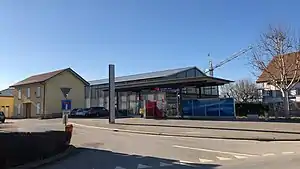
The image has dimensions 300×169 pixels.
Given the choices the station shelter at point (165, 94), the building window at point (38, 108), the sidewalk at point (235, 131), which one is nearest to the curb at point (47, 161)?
the sidewalk at point (235, 131)

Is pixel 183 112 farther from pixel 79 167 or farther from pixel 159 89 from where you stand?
pixel 79 167

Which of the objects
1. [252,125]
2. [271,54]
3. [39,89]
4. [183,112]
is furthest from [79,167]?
[39,89]

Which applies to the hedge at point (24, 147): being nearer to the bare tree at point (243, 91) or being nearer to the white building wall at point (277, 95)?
the white building wall at point (277, 95)

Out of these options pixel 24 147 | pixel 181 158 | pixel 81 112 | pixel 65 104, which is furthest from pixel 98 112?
pixel 24 147

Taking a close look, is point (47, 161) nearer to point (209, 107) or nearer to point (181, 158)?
point (181, 158)

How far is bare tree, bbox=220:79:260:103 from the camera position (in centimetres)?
6298

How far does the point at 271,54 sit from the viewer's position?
137 feet

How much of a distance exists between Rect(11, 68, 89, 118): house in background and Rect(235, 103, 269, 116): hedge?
2946 cm

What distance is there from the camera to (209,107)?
37500mm

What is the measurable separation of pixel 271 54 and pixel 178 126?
19.0 m

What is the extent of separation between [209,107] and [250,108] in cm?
795

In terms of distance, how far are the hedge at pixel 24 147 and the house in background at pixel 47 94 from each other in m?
43.2

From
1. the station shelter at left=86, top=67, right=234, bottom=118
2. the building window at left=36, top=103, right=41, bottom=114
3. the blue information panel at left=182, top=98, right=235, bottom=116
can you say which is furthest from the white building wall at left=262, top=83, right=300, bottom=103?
the building window at left=36, top=103, right=41, bottom=114

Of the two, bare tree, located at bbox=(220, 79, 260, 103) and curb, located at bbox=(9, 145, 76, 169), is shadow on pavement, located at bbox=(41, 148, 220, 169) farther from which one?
bare tree, located at bbox=(220, 79, 260, 103)
